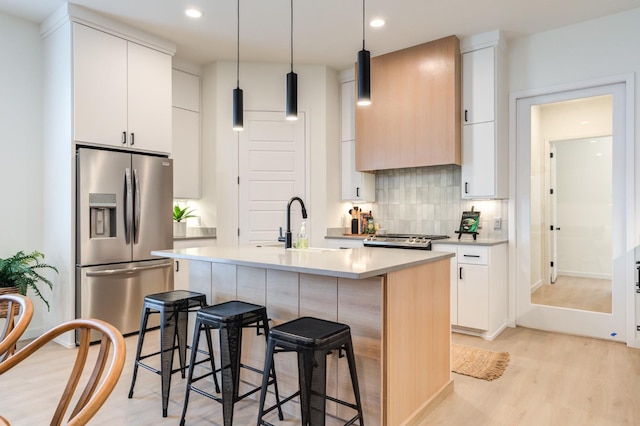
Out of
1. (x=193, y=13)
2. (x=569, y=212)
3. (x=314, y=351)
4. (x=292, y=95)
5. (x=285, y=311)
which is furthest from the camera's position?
(x=569, y=212)

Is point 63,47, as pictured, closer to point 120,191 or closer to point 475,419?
point 120,191

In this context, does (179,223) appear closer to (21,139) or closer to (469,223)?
(21,139)

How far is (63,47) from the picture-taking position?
360 centimetres

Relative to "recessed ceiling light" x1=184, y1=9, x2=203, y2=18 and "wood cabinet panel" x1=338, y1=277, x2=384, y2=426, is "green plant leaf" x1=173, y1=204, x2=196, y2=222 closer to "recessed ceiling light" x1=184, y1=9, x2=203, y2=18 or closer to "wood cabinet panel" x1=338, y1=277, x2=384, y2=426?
"recessed ceiling light" x1=184, y1=9, x2=203, y2=18

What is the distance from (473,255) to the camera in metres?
3.82

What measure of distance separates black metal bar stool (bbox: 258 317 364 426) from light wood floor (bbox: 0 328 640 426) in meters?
0.52

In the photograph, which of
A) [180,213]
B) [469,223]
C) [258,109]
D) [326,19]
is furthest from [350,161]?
[180,213]

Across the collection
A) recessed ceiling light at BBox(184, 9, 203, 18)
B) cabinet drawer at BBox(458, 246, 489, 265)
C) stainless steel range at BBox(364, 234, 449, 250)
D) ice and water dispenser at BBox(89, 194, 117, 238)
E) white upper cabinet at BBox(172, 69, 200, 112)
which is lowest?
cabinet drawer at BBox(458, 246, 489, 265)

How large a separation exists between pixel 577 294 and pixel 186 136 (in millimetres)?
4413

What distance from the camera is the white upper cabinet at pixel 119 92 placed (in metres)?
3.57

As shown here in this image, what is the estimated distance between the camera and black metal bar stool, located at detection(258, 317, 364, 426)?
5.97ft

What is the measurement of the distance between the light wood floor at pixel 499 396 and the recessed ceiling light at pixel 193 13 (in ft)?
9.68

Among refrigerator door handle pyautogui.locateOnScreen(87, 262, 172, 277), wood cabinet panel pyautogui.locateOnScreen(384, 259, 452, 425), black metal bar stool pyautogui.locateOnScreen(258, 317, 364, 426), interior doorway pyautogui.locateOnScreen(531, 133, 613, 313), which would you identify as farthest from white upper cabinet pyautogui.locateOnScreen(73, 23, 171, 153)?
interior doorway pyautogui.locateOnScreen(531, 133, 613, 313)

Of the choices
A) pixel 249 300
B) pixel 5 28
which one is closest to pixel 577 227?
pixel 249 300
